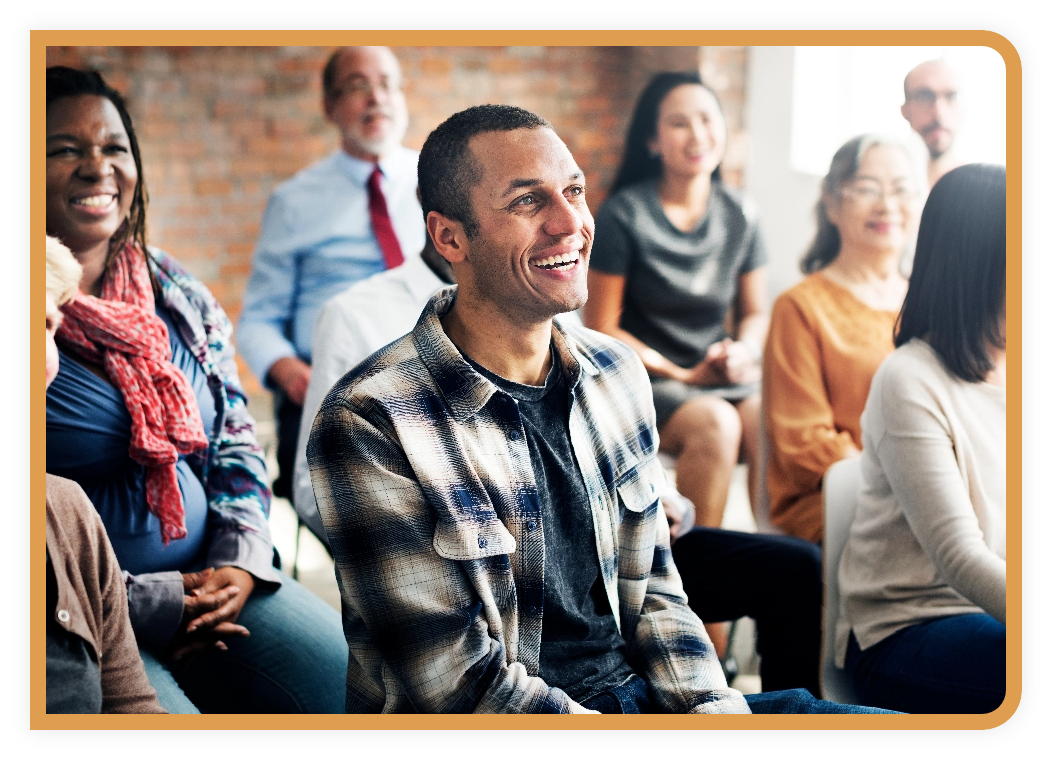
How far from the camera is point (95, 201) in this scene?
1396 mm

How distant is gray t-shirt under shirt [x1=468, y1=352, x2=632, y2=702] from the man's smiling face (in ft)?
0.40

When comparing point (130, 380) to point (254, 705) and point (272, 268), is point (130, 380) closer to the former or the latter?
point (254, 705)

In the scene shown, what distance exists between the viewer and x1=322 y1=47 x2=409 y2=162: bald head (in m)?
2.66

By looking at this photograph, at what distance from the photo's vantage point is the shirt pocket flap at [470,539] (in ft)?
3.77

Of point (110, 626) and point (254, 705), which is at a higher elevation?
point (110, 626)

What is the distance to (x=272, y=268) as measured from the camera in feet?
8.54

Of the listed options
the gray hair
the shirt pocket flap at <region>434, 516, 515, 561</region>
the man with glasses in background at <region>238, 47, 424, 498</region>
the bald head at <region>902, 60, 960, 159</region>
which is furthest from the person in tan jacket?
the bald head at <region>902, 60, 960, 159</region>

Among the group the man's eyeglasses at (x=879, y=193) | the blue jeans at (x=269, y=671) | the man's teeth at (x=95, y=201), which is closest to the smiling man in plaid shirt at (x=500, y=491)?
the blue jeans at (x=269, y=671)

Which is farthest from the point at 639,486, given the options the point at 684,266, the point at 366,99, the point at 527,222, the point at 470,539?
the point at 366,99

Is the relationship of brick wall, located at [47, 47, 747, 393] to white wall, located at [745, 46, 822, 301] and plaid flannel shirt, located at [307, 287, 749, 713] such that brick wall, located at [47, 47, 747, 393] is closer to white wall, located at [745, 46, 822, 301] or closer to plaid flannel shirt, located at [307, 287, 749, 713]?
white wall, located at [745, 46, 822, 301]

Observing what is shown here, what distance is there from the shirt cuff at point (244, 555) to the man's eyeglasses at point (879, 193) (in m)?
1.59
